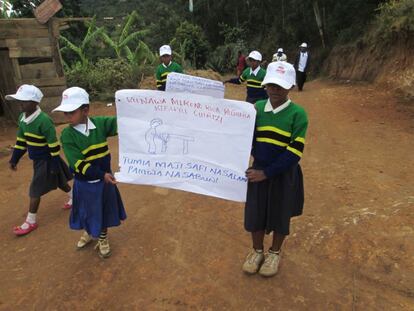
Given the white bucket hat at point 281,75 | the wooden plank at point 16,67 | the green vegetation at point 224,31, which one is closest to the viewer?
the white bucket hat at point 281,75

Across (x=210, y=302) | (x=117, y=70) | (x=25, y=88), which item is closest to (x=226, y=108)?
(x=210, y=302)

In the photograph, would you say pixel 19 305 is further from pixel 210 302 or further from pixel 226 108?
pixel 226 108

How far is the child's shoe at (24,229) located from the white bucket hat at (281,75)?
10.5ft

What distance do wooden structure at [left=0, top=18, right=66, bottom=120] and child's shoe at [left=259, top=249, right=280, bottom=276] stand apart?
8206mm

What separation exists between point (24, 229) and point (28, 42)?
654cm

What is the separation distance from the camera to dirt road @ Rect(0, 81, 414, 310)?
318cm

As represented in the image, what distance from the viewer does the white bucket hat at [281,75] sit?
110 inches

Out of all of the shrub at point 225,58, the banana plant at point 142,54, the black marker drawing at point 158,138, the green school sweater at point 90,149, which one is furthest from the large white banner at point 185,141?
the shrub at point 225,58

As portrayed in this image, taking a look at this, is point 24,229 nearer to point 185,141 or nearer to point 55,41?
point 185,141

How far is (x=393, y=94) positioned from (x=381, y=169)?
563 centimetres

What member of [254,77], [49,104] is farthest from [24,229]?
[49,104]

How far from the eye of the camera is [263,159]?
303 cm

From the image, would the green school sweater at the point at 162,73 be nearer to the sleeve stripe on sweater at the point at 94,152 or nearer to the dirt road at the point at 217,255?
the dirt road at the point at 217,255

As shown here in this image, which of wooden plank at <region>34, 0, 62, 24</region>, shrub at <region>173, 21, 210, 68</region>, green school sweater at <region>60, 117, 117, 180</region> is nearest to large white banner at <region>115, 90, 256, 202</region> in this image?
green school sweater at <region>60, 117, 117, 180</region>
